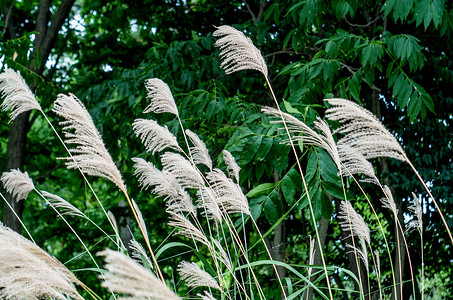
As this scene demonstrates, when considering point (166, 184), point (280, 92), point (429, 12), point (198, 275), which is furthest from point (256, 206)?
point (280, 92)

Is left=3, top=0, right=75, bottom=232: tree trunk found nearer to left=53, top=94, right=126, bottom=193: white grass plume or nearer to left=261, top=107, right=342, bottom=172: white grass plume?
left=53, top=94, right=126, bottom=193: white grass plume

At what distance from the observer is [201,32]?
5707 millimetres

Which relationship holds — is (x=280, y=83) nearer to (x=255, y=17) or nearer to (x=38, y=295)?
(x=255, y=17)

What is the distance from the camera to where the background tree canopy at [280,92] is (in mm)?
2738

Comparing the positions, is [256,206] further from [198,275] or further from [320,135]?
[198,275]

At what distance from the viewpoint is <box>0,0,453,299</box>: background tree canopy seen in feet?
8.98

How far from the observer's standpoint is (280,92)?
4777mm

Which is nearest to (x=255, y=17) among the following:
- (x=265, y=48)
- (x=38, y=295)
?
(x=265, y=48)

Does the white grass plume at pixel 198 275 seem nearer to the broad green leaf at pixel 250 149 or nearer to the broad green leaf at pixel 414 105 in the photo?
the broad green leaf at pixel 250 149

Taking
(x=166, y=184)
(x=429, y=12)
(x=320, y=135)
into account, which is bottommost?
(x=166, y=184)

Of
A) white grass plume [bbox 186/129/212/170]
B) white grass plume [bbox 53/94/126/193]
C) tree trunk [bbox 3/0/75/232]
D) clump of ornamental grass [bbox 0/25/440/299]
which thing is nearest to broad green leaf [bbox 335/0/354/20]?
clump of ornamental grass [bbox 0/25/440/299]

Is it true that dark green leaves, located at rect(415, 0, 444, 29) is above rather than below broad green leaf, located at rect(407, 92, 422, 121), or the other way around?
above

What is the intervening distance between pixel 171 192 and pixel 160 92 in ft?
1.53

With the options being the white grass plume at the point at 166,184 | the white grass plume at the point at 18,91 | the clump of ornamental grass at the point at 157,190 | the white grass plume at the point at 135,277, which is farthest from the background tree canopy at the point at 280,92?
the white grass plume at the point at 135,277
